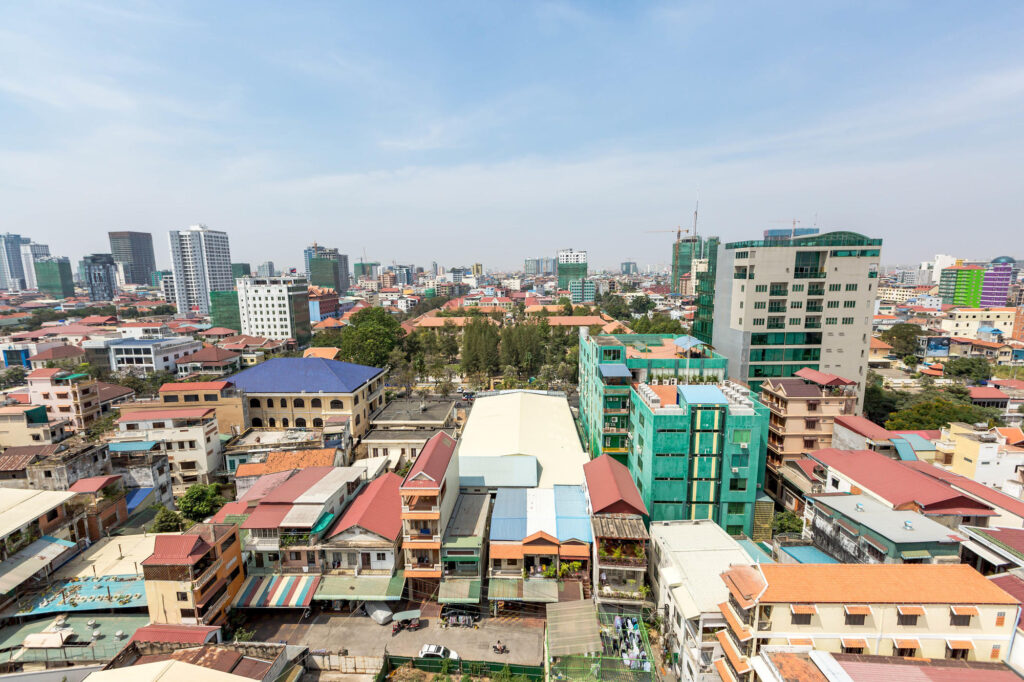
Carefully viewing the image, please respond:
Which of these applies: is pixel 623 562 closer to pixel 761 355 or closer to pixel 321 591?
pixel 321 591

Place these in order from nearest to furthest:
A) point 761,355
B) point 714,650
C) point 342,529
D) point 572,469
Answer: point 714,650 → point 342,529 → point 572,469 → point 761,355

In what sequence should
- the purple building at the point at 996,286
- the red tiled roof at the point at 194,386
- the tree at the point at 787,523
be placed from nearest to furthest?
the tree at the point at 787,523
the red tiled roof at the point at 194,386
the purple building at the point at 996,286

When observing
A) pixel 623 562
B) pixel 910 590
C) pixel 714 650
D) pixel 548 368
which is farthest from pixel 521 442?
pixel 548 368

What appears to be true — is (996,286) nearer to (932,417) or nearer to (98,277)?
(932,417)

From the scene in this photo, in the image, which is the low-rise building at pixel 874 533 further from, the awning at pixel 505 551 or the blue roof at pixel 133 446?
the blue roof at pixel 133 446

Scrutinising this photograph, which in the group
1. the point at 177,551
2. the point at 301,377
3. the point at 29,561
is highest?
the point at 301,377

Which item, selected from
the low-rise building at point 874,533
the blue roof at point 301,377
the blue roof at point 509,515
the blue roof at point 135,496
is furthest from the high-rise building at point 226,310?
the low-rise building at point 874,533

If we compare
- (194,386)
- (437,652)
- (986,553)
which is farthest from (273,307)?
(986,553)
